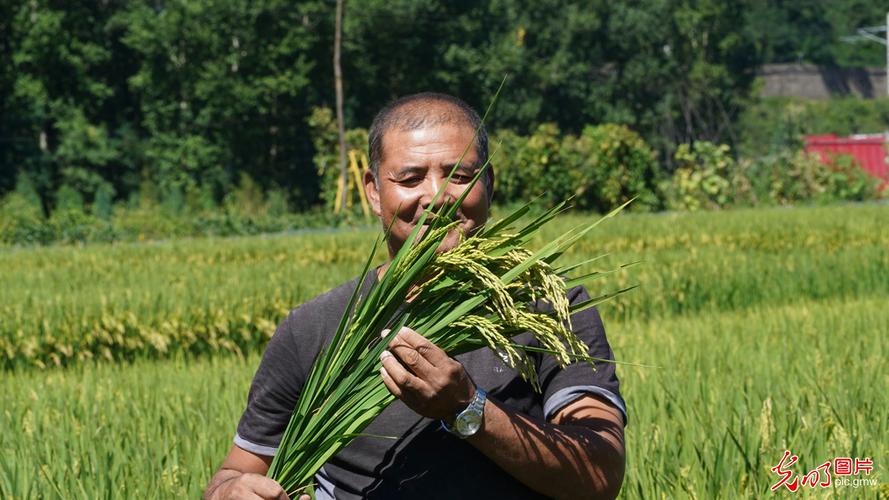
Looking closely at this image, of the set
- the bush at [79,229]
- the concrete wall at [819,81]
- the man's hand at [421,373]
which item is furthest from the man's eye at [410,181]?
the concrete wall at [819,81]

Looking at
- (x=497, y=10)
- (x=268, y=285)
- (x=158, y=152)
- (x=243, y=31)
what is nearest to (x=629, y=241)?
(x=268, y=285)

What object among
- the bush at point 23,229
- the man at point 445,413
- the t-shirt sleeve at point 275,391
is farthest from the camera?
the bush at point 23,229

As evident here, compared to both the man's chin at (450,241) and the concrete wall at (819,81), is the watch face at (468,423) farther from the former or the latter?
the concrete wall at (819,81)

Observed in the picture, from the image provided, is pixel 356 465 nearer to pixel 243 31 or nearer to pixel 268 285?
pixel 268 285

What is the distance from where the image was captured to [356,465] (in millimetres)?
2320

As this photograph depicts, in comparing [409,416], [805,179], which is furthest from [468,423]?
[805,179]

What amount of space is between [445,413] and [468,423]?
0.16 feet

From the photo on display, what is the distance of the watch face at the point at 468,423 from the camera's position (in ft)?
6.31

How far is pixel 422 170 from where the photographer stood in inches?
89.0

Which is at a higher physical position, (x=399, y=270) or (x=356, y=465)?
(x=399, y=270)

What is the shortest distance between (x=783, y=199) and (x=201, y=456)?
→ 24.3 m

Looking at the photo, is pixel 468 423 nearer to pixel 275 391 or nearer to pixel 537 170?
pixel 275 391

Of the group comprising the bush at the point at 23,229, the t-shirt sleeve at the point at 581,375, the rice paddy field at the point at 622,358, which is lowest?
the bush at the point at 23,229

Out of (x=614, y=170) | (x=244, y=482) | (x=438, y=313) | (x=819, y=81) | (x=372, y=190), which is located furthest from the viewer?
(x=819, y=81)
